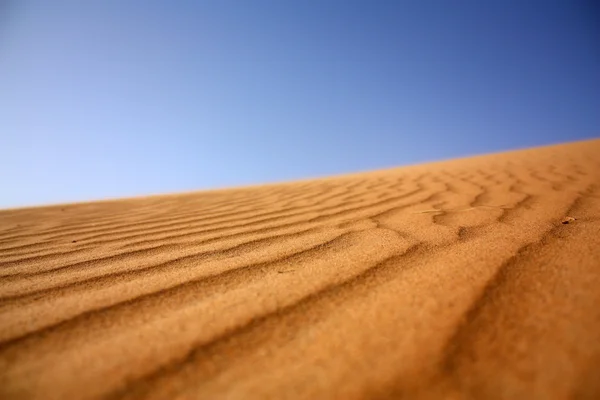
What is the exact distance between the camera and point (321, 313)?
86 cm

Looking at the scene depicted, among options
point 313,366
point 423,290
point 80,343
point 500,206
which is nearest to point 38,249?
point 80,343

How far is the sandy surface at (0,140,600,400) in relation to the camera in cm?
64

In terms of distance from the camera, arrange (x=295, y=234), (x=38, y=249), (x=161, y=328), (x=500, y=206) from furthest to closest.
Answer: (x=500, y=206), (x=38, y=249), (x=295, y=234), (x=161, y=328)

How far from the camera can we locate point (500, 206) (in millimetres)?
1948

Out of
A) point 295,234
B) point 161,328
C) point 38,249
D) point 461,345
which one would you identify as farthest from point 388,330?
point 38,249

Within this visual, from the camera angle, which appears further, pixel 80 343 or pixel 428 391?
pixel 80 343

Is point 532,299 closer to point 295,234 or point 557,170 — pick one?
point 295,234

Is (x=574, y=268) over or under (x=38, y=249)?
under

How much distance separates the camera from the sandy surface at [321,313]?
64 centimetres

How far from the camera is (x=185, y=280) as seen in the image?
3.71 feet

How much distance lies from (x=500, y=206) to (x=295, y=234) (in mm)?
1204

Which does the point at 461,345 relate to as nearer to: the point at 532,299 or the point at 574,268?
the point at 532,299

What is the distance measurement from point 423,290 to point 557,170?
3.15 metres

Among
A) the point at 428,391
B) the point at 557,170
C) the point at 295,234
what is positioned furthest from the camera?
the point at 557,170
